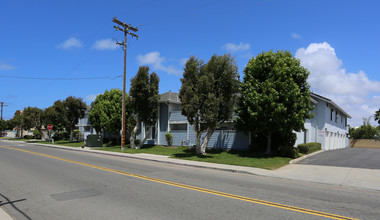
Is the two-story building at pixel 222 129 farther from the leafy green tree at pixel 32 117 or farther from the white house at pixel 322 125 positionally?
the leafy green tree at pixel 32 117

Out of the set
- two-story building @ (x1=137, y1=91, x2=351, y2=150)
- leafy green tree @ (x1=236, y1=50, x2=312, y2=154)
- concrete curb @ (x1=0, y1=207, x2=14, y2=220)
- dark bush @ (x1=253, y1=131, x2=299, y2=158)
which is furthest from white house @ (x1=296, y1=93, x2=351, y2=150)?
concrete curb @ (x1=0, y1=207, x2=14, y2=220)

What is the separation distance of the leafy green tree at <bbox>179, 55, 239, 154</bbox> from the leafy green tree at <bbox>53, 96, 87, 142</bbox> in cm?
2515

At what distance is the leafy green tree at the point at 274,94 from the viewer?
56.7 ft

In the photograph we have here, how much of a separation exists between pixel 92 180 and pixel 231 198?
5331 millimetres

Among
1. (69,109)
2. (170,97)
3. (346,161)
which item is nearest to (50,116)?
(69,109)

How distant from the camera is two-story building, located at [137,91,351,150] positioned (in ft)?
78.5

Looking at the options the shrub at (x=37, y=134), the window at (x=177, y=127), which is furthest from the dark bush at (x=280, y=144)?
the shrub at (x=37, y=134)

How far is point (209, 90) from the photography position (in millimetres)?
18250

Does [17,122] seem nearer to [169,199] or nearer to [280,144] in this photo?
[280,144]

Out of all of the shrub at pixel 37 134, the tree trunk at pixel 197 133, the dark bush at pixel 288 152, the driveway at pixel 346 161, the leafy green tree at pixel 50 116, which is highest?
the leafy green tree at pixel 50 116

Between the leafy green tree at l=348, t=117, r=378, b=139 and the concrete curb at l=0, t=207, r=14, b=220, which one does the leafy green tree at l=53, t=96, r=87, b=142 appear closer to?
the concrete curb at l=0, t=207, r=14, b=220

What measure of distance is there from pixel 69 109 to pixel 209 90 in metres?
28.3

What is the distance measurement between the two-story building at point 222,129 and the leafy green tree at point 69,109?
12723 mm

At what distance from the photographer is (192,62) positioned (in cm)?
1952
